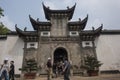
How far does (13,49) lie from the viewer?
1973cm

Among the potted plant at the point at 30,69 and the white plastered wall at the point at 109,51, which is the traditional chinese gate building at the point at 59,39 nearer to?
the white plastered wall at the point at 109,51

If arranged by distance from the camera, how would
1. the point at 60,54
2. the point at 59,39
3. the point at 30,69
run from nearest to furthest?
the point at 30,69, the point at 59,39, the point at 60,54

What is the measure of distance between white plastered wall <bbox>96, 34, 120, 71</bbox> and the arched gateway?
3786mm

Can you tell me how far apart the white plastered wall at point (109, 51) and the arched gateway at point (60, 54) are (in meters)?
3.79

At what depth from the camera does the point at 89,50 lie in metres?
19.7

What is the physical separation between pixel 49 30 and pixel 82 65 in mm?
5661

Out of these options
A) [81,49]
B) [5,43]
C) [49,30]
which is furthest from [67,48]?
[5,43]

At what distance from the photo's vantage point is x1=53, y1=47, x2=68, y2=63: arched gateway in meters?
20.1

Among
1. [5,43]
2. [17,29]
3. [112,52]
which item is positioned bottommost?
[112,52]

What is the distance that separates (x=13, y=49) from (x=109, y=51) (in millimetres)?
10865

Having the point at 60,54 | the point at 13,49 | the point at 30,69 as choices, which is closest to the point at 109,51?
the point at 60,54

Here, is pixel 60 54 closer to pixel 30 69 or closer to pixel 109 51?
pixel 30 69

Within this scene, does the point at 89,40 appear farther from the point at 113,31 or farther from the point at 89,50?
the point at 113,31

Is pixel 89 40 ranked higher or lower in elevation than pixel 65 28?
lower
